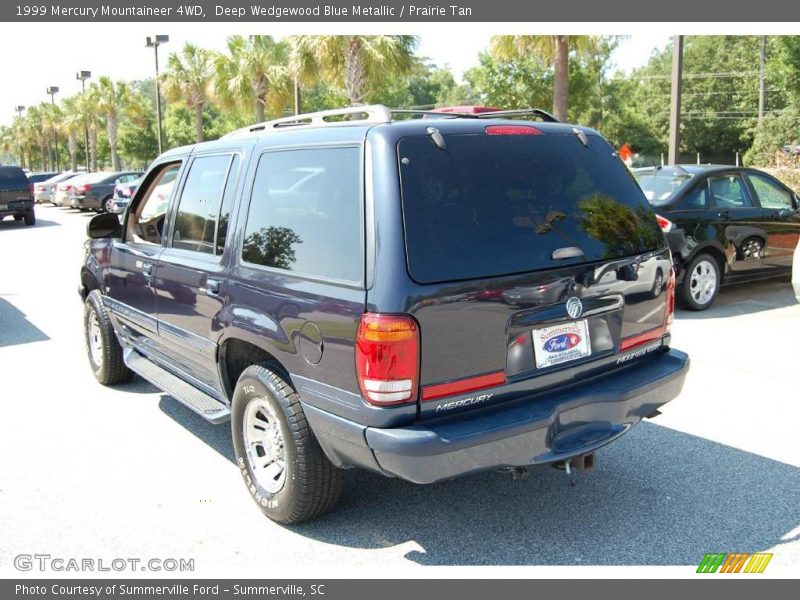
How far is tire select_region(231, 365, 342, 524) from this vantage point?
11.3 feet

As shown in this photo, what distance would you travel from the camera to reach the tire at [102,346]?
5.85 m

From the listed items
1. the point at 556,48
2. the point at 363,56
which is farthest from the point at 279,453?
the point at 363,56

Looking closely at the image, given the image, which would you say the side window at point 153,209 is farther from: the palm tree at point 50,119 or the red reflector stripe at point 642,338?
the palm tree at point 50,119

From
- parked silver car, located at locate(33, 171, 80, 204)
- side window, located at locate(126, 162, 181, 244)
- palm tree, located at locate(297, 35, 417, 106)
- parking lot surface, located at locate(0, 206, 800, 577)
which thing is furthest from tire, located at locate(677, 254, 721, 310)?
parked silver car, located at locate(33, 171, 80, 204)

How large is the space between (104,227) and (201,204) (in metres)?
1.64

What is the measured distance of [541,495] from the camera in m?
4.03

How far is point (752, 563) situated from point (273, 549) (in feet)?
7.21

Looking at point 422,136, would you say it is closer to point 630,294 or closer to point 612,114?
point 630,294

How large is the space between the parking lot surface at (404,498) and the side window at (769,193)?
13.2 feet

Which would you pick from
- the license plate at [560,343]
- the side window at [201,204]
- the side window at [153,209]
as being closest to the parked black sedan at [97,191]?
the side window at [153,209]

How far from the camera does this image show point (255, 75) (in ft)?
102

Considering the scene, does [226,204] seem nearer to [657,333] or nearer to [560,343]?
[560,343]

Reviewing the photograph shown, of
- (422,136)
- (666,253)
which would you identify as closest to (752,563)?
(666,253)

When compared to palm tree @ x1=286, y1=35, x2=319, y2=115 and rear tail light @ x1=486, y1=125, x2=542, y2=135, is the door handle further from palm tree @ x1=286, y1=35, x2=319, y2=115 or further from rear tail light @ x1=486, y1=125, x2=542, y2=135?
palm tree @ x1=286, y1=35, x2=319, y2=115
